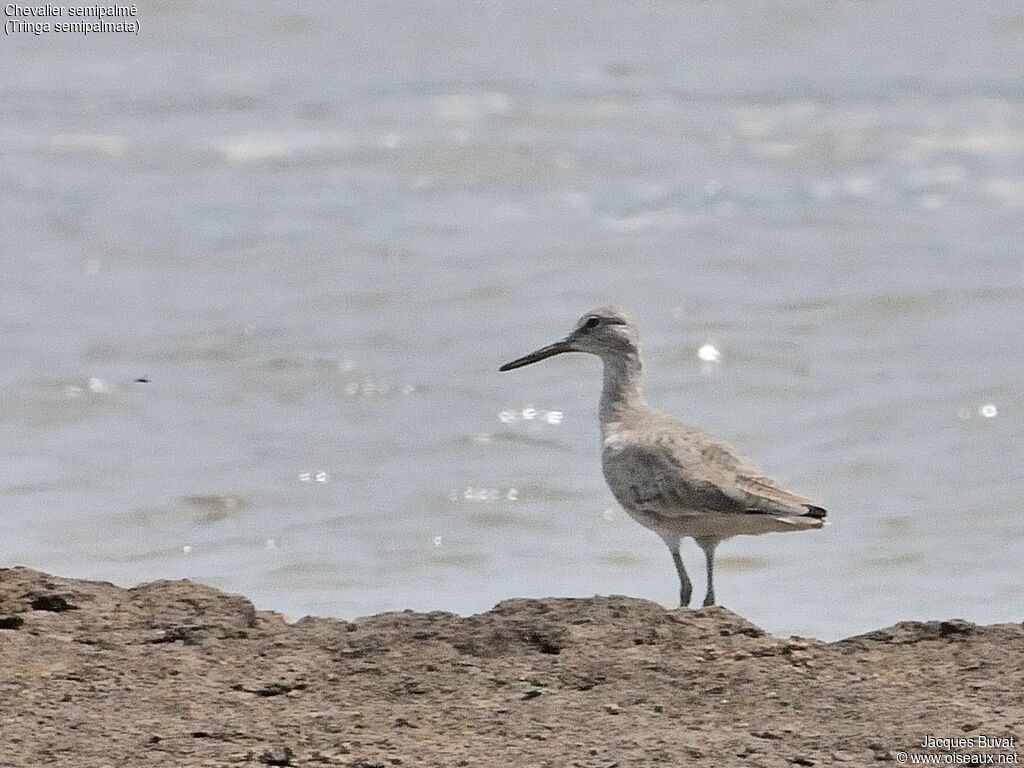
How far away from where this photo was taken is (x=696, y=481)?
745cm

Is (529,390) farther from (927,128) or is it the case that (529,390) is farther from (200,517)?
(927,128)

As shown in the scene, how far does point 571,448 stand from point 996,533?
239 cm

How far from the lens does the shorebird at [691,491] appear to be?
7.35 m

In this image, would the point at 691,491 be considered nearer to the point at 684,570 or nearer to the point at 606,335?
the point at 684,570

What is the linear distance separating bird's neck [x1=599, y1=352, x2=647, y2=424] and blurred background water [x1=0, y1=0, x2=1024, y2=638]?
72 centimetres

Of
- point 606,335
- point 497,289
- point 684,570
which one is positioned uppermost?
point 497,289

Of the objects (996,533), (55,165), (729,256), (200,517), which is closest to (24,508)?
(200,517)

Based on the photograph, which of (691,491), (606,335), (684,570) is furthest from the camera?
(606,335)

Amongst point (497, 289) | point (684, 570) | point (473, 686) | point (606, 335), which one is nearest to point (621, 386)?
point (606, 335)

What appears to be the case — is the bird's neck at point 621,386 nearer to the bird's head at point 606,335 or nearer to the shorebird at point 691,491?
the bird's head at point 606,335

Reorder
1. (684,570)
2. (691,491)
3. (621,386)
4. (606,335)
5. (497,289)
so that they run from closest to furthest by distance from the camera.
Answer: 1. (691,491)
2. (684,570)
3. (621,386)
4. (606,335)
5. (497,289)

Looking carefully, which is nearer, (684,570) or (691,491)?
(691,491)

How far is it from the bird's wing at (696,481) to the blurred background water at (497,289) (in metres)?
0.75

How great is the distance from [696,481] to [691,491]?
4 cm
